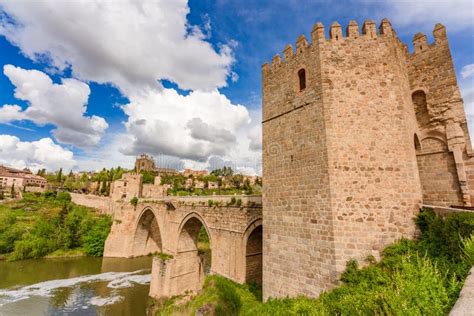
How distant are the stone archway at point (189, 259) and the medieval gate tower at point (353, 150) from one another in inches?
358

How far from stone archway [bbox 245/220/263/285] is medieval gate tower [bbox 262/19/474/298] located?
3682mm

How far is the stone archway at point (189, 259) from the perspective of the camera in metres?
15.5

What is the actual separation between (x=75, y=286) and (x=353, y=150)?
22058mm

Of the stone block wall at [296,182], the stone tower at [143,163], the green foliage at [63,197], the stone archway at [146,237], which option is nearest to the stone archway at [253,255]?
the stone block wall at [296,182]

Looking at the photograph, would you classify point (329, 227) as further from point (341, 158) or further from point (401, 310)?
point (401, 310)

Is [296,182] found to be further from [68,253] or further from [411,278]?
[68,253]

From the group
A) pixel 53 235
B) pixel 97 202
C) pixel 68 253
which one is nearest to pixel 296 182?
pixel 68 253

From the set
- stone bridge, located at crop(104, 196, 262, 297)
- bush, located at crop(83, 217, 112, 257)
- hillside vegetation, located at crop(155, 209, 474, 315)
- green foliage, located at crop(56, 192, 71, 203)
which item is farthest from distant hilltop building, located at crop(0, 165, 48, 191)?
hillside vegetation, located at crop(155, 209, 474, 315)

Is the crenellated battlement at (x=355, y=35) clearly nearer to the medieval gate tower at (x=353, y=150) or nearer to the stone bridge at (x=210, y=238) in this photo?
the medieval gate tower at (x=353, y=150)

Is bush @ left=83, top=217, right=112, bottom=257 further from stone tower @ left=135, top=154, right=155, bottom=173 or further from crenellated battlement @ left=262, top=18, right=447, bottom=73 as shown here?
stone tower @ left=135, top=154, right=155, bottom=173

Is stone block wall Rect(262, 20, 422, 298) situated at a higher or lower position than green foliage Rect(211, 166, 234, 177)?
lower

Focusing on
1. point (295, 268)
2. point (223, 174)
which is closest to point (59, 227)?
point (295, 268)

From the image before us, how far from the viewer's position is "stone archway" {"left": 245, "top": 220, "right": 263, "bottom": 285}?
A: 11195 millimetres

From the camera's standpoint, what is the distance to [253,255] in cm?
1149
